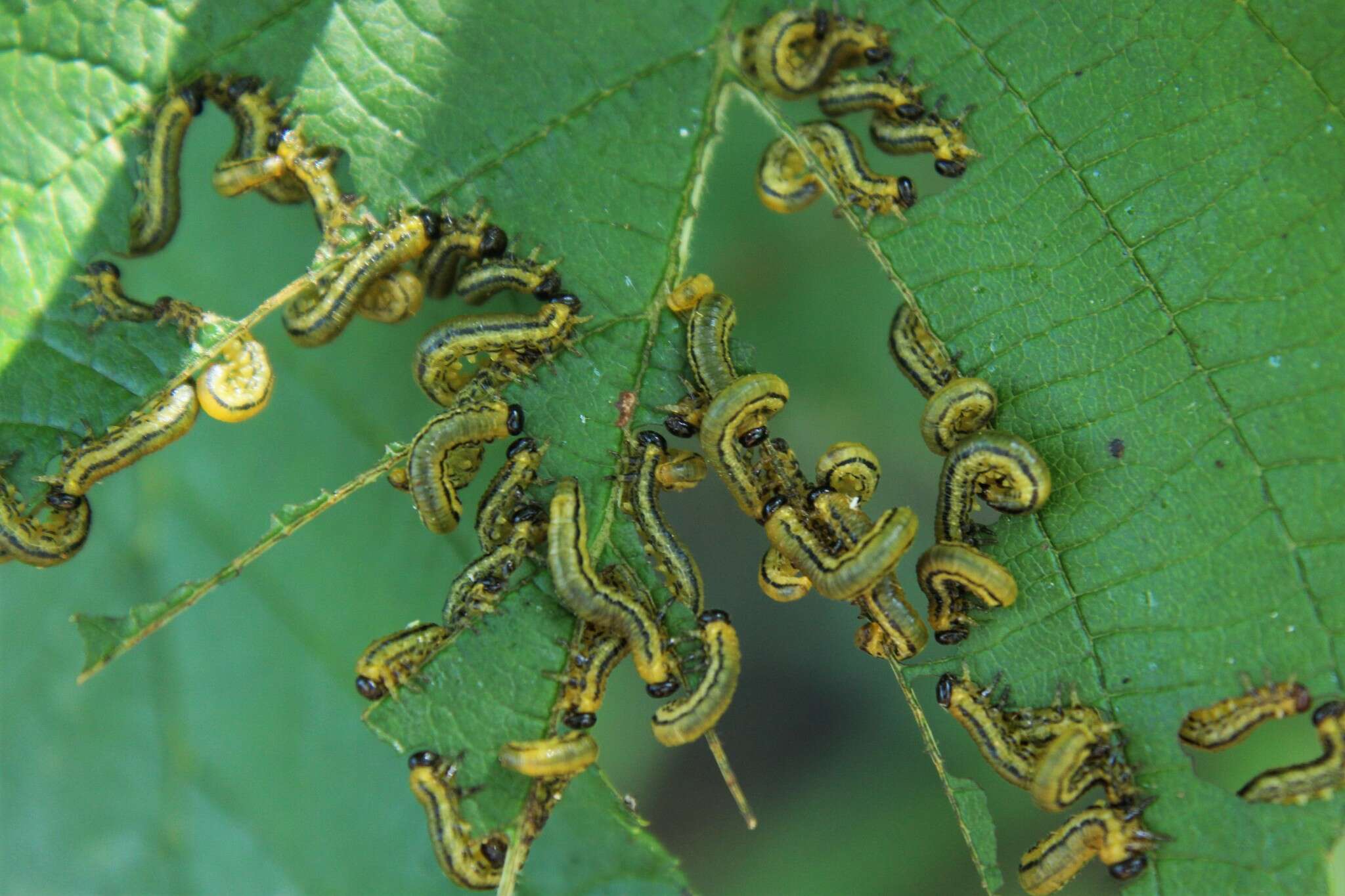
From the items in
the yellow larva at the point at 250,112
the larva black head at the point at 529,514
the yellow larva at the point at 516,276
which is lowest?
the larva black head at the point at 529,514

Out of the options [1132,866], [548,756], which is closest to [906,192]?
[548,756]

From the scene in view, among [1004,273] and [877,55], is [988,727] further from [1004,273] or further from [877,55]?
[877,55]

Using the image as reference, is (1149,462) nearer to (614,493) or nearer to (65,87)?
(614,493)

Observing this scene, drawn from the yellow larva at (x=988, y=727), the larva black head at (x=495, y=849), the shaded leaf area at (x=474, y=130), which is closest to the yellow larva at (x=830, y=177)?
the shaded leaf area at (x=474, y=130)

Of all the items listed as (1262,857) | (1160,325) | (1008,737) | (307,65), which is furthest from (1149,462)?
(307,65)

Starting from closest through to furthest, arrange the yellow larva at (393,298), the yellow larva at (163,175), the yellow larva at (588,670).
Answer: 1. the yellow larva at (588,670)
2. the yellow larva at (163,175)
3. the yellow larva at (393,298)

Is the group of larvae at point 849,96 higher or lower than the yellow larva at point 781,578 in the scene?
higher

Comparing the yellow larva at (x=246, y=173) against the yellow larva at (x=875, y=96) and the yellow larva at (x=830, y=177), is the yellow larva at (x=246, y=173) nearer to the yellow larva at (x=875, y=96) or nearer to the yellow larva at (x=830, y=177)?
the yellow larva at (x=830, y=177)
